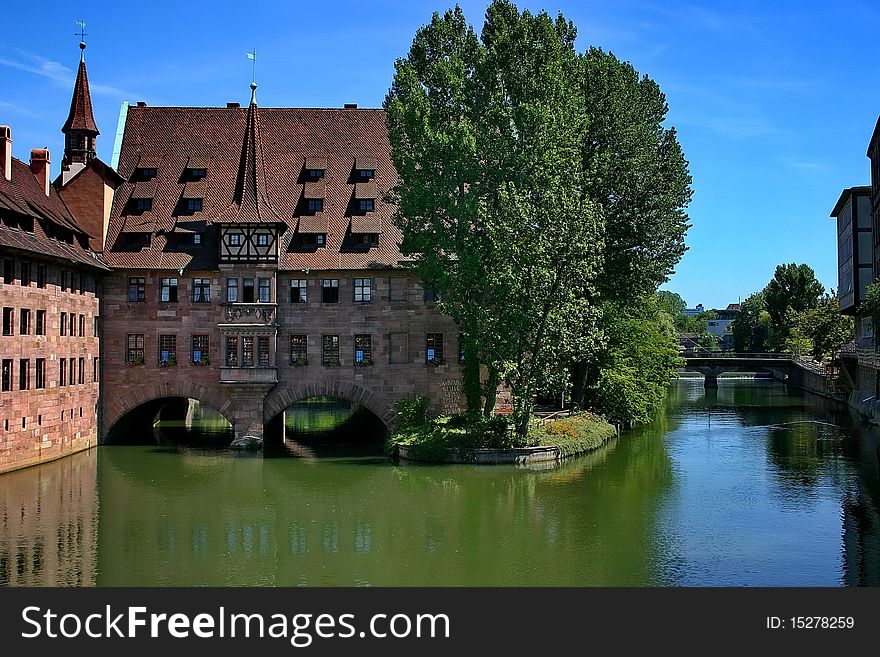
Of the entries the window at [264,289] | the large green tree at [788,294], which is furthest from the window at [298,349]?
the large green tree at [788,294]

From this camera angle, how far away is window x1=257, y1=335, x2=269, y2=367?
156 feet

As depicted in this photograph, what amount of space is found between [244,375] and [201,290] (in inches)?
193

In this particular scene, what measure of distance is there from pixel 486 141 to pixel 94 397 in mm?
23010

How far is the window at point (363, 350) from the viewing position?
4812cm

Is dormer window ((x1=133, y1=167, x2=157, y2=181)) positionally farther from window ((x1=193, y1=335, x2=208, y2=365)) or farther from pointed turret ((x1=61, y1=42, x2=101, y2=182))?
window ((x1=193, y1=335, x2=208, y2=365))

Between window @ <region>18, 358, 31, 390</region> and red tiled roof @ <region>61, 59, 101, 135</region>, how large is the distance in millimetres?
16004

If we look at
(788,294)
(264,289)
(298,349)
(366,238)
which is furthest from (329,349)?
(788,294)

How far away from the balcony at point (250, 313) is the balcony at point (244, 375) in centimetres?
228

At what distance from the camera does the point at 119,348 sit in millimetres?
48156

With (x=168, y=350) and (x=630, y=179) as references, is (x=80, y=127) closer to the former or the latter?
(x=168, y=350)

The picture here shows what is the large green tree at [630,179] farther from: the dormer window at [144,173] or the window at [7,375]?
the window at [7,375]

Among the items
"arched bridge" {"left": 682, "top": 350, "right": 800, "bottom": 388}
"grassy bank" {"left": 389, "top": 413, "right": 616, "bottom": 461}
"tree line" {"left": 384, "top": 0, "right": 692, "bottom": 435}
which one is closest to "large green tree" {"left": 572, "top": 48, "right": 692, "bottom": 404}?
"tree line" {"left": 384, "top": 0, "right": 692, "bottom": 435}
